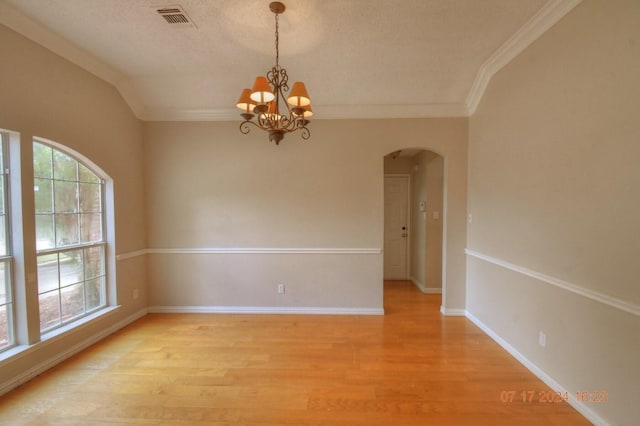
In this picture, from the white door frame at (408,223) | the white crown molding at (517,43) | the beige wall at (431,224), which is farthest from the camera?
the white door frame at (408,223)

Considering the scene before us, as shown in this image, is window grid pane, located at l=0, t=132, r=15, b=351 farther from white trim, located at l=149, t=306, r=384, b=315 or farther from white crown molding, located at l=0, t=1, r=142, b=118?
white trim, located at l=149, t=306, r=384, b=315

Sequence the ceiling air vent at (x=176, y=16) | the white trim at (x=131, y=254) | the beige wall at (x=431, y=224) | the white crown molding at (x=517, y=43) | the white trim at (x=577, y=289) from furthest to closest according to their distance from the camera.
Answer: the beige wall at (x=431, y=224) < the white trim at (x=131, y=254) < the ceiling air vent at (x=176, y=16) < the white crown molding at (x=517, y=43) < the white trim at (x=577, y=289)

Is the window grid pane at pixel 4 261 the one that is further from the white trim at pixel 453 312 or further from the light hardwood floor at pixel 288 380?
the white trim at pixel 453 312

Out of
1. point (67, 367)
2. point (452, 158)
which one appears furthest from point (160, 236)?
point (452, 158)

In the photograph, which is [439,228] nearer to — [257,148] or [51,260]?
[257,148]

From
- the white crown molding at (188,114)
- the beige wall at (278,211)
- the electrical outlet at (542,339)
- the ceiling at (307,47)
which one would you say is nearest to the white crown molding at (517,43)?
the ceiling at (307,47)

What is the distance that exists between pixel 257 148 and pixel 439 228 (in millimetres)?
3355

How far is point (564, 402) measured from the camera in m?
1.99

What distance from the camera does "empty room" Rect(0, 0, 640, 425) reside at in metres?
1.86

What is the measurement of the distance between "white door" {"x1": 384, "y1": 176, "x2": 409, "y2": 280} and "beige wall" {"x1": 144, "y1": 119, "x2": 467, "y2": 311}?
Result: 1.94m

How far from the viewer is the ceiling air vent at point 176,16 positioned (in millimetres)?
2137

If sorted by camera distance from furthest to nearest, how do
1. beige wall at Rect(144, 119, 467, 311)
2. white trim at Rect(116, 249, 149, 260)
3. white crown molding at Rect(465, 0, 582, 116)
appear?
1. beige wall at Rect(144, 119, 467, 311)
2. white trim at Rect(116, 249, 149, 260)
3. white crown molding at Rect(465, 0, 582, 116)

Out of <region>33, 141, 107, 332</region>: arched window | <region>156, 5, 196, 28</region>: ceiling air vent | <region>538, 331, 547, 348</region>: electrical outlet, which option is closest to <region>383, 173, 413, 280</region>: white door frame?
<region>538, 331, 547, 348</region>: electrical outlet

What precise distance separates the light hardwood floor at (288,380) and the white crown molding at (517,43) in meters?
2.89
